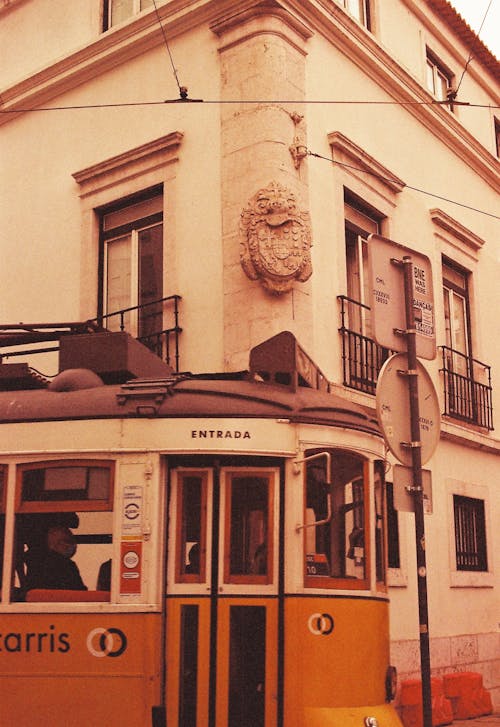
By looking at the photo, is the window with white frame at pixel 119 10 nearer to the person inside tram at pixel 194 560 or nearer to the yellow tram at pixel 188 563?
the yellow tram at pixel 188 563

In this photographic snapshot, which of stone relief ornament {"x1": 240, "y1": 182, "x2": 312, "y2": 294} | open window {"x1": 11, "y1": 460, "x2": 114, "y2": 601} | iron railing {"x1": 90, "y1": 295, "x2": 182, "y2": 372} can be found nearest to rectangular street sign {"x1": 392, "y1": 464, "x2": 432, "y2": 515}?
open window {"x1": 11, "y1": 460, "x2": 114, "y2": 601}

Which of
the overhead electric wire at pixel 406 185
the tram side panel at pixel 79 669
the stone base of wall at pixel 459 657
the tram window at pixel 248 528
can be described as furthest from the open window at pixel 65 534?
the overhead electric wire at pixel 406 185

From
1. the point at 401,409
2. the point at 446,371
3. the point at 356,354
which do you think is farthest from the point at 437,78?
the point at 401,409

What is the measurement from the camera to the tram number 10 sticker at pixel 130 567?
22.9 feet

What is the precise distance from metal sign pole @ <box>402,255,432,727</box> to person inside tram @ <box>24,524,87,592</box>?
99.0 inches

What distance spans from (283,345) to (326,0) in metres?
7.28

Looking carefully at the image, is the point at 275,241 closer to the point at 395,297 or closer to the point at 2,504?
the point at 395,297

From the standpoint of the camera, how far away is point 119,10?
47.2 feet

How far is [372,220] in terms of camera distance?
13961 millimetres

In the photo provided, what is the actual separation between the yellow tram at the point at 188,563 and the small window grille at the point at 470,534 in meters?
7.04

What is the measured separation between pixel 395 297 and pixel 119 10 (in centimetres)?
956

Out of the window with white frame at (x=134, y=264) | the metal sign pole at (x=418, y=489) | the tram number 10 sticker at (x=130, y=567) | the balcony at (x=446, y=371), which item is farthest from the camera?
the window with white frame at (x=134, y=264)

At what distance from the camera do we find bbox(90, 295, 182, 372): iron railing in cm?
1202

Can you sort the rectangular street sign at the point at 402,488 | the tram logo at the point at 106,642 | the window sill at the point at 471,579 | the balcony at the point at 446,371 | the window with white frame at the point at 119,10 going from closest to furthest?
the rectangular street sign at the point at 402,488 → the tram logo at the point at 106,642 → the balcony at the point at 446,371 → the window sill at the point at 471,579 → the window with white frame at the point at 119,10
